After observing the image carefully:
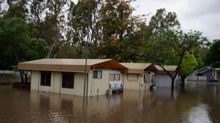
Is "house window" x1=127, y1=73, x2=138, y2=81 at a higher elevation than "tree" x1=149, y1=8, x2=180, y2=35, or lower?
lower

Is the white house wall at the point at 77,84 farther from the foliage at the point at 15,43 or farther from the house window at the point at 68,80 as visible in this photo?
the foliage at the point at 15,43

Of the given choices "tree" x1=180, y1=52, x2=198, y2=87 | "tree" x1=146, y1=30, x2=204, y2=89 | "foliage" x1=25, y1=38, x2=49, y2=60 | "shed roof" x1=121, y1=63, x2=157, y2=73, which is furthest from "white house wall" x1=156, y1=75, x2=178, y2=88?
"foliage" x1=25, y1=38, x2=49, y2=60

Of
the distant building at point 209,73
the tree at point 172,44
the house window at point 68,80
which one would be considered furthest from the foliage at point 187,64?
the house window at point 68,80

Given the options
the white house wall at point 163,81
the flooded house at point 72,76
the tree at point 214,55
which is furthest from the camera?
the tree at point 214,55

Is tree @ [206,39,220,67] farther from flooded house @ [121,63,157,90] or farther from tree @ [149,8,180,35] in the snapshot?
flooded house @ [121,63,157,90]

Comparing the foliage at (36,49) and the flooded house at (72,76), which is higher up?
the foliage at (36,49)

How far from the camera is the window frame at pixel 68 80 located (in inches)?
1088

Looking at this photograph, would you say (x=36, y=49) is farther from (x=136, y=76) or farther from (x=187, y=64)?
(x=187, y=64)

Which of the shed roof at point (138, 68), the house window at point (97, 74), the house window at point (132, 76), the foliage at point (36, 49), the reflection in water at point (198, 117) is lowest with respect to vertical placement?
the reflection in water at point (198, 117)

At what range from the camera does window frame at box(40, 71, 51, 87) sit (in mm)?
29266

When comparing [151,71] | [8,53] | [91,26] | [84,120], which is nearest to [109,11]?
[91,26]

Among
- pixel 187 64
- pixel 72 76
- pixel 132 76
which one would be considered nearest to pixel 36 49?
pixel 132 76

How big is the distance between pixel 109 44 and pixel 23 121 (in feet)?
113

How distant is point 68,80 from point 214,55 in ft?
153
